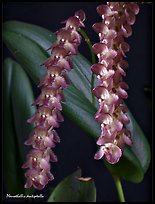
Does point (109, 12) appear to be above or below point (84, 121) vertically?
above

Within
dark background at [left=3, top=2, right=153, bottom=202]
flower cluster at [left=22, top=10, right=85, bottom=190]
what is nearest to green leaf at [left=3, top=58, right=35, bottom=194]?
dark background at [left=3, top=2, right=153, bottom=202]

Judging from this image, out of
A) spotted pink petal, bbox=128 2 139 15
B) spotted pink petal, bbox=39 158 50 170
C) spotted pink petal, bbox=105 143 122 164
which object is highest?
spotted pink petal, bbox=128 2 139 15

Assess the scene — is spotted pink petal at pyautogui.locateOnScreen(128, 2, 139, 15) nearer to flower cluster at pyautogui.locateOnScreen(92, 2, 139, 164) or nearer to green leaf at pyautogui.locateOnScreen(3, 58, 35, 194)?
flower cluster at pyautogui.locateOnScreen(92, 2, 139, 164)

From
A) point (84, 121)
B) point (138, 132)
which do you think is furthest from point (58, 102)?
point (138, 132)

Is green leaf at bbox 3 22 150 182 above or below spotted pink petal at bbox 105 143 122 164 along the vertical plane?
above

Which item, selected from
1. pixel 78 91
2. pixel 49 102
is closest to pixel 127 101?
pixel 78 91

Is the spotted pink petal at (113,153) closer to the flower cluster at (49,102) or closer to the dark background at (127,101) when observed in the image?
the flower cluster at (49,102)

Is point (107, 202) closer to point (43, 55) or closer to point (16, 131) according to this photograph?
point (16, 131)
